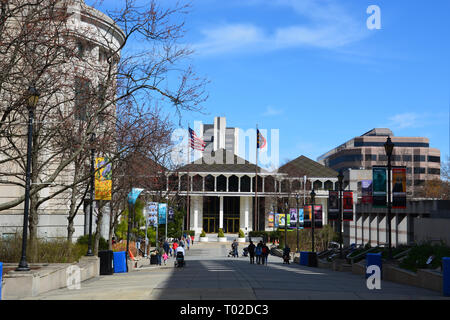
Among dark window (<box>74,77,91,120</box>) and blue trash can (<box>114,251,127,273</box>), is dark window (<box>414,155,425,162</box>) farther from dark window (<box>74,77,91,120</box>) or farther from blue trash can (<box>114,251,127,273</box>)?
dark window (<box>74,77,91,120</box>)

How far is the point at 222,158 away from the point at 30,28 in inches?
4075

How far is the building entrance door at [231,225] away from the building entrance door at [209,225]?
90.5 inches

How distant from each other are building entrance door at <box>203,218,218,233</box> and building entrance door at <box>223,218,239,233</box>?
2.30 m

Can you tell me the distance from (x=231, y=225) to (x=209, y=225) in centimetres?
458

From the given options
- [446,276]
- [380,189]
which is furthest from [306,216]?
[446,276]

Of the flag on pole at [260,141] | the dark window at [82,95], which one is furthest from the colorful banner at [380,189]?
the flag on pole at [260,141]

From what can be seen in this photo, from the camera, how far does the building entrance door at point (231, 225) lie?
115m

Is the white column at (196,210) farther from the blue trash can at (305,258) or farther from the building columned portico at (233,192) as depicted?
A: the blue trash can at (305,258)

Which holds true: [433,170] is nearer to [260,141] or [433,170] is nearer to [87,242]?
[260,141]

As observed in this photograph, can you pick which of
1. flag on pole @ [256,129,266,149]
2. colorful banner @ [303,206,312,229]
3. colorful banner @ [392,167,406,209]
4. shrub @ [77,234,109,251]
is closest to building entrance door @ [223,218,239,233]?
flag on pole @ [256,129,266,149]

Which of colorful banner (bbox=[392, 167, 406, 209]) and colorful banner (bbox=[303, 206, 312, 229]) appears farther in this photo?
colorful banner (bbox=[303, 206, 312, 229])

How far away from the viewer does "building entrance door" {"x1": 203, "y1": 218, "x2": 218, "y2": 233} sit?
115500 millimetres

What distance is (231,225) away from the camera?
115562 mm
